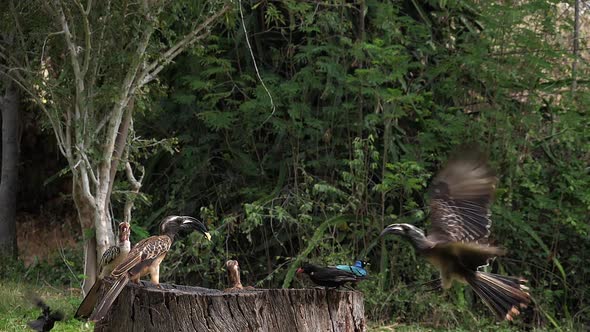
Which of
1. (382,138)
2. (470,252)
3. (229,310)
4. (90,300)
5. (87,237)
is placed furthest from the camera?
(382,138)

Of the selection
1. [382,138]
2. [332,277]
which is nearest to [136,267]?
[332,277]

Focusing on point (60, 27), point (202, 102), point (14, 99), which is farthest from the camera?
point (14, 99)

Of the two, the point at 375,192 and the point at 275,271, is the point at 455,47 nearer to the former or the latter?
the point at 375,192

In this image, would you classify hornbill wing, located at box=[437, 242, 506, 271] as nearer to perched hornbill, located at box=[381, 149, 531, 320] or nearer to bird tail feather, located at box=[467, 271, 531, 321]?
perched hornbill, located at box=[381, 149, 531, 320]

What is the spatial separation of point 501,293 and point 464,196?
944mm

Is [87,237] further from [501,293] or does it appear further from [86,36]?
[501,293]

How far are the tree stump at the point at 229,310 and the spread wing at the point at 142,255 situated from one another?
0.12m

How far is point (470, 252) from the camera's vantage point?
7199 millimetres

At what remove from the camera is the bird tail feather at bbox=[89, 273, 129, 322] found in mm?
5840

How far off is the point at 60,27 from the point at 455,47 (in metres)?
5.01

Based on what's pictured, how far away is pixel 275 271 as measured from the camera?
11.2 meters

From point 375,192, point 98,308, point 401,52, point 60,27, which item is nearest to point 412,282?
point 375,192

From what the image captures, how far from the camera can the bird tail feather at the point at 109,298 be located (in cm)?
584

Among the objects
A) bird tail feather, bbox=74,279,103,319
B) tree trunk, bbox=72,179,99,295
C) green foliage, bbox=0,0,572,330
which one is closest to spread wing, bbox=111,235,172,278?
bird tail feather, bbox=74,279,103,319
